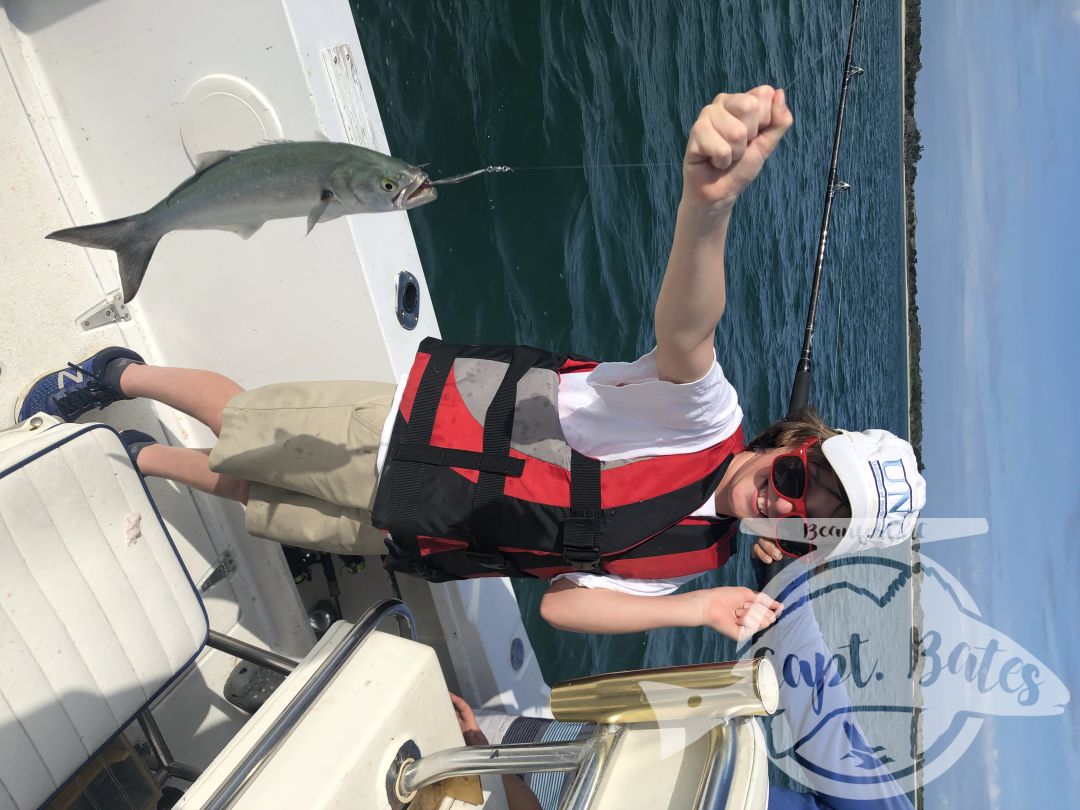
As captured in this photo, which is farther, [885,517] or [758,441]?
[758,441]

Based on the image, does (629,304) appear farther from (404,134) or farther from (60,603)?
(60,603)

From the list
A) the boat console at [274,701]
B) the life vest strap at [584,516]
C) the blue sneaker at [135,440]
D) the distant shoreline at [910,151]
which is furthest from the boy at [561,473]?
the distant shoreline at [910,151]

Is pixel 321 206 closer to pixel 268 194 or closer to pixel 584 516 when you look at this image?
pixel 268 194

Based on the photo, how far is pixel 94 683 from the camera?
2.07 m

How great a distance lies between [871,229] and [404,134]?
2318 centimetres

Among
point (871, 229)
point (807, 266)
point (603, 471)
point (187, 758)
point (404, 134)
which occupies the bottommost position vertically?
point (871, 229)

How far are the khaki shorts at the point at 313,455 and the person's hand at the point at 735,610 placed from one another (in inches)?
45.8

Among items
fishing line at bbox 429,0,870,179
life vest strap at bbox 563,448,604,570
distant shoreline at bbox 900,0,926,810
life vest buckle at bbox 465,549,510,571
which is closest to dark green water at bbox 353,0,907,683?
fishing line at bbox 429,0,870,179

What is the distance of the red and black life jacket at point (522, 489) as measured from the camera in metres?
2.15

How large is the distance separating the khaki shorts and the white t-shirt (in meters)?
0.13

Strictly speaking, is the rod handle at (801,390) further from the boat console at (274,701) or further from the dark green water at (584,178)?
the boat console at (274,701)

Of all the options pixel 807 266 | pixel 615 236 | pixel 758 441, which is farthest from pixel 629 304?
pixel 807 266

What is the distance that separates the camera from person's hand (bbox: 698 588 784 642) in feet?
6.78

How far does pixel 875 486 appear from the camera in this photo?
2.22 metres
